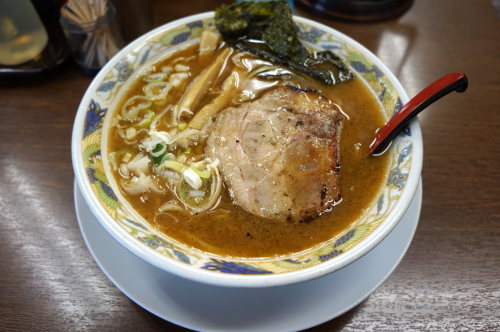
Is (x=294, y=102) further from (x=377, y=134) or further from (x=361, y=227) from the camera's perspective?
(x=361, y=227)

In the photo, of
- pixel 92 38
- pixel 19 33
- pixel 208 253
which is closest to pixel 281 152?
pixel 208 253

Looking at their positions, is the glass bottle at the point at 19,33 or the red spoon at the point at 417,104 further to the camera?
the glass bottle at the point at 19,33

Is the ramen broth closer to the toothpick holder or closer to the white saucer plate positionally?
the white saucer plate

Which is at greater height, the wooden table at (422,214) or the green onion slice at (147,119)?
the green onion slice at (147,119)

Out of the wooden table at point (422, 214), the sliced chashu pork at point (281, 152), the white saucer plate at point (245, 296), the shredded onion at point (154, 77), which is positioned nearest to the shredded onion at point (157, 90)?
the shredded onion at point (154, 77)

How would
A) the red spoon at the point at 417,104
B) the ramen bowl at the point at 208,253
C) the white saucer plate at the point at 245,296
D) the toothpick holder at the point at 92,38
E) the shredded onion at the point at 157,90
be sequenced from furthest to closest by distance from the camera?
the toothpick holder at the point at 92,38 → the shredded onion at the point at 157,90 → the red spoon at the point at 417,104 → the white saucer plate at the point at 245,296 → the ramen bowl at the point at 208,253

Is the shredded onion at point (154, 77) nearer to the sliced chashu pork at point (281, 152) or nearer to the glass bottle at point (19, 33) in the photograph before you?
the sliced chashu pork at point (281, 152)

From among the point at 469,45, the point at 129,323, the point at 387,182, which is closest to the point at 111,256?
the point at 129,323

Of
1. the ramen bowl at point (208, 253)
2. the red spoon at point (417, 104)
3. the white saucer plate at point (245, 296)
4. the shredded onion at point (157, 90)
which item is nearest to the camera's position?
the ramen bowl at point (208, 253)

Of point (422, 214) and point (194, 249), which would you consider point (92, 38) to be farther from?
point (422, 214)

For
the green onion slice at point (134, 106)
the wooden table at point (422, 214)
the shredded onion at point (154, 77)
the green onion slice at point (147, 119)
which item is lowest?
the wooden table at point (422, 214)
